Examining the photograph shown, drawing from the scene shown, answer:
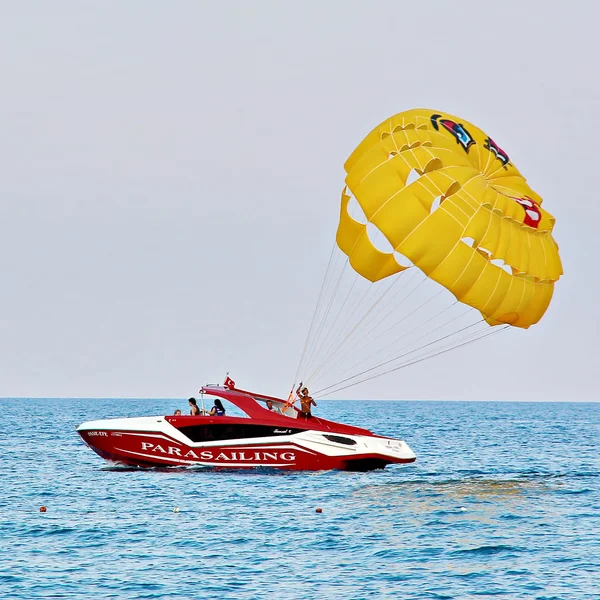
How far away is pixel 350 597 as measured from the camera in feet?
65.4

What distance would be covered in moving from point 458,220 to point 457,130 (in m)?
4.07

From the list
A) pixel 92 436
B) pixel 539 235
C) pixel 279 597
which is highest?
pixel 539 235

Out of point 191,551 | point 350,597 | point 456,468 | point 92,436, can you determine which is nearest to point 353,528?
point 191,551

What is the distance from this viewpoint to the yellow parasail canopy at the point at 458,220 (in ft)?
96.8

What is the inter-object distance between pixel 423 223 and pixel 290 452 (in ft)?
31.1

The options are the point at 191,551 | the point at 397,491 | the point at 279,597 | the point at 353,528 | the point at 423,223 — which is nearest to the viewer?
the point at 279,597

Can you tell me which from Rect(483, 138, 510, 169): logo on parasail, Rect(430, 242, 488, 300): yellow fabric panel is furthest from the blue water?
Rect(483, 138, 510, 169): logo on parasail

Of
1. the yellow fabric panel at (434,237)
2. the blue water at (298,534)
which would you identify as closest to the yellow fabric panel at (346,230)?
the yellow fabric panel at (434,237)

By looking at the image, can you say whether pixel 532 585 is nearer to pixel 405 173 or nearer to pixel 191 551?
pixel 191 551

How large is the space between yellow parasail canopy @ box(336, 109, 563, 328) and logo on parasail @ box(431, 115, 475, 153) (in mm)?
37

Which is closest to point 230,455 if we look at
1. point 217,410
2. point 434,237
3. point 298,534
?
point 217,410

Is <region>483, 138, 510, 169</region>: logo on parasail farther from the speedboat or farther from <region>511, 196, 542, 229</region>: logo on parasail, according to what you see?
the speedboat

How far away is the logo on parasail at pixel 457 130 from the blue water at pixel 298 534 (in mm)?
11035

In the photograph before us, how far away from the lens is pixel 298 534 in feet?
84.9
